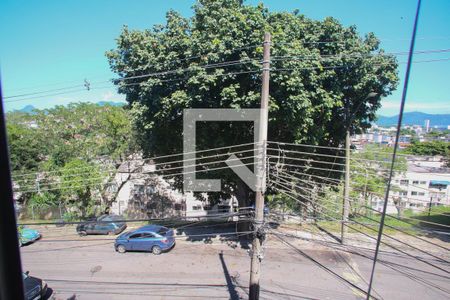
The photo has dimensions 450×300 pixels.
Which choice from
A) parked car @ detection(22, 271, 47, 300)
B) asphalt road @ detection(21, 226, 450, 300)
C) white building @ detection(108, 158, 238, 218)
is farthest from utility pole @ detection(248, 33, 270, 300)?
white building @ detection(108, 158, 238, 218)

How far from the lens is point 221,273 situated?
987 cm

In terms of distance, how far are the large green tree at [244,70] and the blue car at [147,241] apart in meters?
4.46

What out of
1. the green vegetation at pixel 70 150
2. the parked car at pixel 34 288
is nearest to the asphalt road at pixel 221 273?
the parked car at pixel 34 288

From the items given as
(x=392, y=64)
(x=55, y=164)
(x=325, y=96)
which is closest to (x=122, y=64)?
(x=325, y=96)

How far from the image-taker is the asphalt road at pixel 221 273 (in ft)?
28.3

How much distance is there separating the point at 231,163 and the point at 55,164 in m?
13.9

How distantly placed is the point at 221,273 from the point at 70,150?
13079 millimetres

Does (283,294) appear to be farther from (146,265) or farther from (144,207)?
(144,207)

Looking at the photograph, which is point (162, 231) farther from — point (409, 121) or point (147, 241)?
point (409, 121)

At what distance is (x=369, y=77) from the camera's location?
8539 millimetres

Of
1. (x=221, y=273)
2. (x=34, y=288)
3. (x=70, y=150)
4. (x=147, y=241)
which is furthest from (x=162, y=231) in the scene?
(x=70, y=150)

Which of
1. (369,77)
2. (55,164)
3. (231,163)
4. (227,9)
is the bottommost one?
(55,164)

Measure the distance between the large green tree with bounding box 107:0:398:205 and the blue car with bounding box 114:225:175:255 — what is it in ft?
14.6

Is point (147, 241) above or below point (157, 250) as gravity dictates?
above
